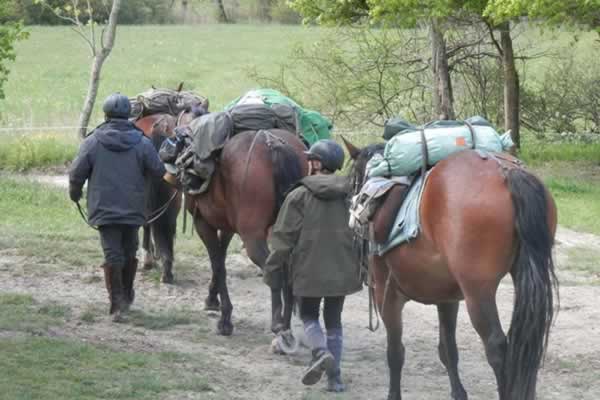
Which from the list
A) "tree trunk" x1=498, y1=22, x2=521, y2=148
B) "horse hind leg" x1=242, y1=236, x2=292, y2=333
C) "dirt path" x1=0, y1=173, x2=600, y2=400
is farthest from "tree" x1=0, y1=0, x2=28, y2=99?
"tree trunk" x1=498, y1=22, x2=521, y2=148

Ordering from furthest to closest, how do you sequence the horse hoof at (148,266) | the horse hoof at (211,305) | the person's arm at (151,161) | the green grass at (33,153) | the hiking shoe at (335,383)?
the green grass at (33,153) → the horse hoof at (148,266) → the horse hoof at (211,305) → the person's arm at (151,161) → the hiking shoe at (335,383)

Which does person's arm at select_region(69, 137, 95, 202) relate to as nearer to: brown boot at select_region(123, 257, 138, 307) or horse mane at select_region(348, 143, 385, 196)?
brown boot at select_region(123, 257, 138, 307)

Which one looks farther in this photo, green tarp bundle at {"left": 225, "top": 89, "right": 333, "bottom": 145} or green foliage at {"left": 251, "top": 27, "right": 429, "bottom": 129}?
green foliage at {"left": 251, "top": 27, "right": 429, "bottom": 129}

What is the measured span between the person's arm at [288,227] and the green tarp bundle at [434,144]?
0.69 m

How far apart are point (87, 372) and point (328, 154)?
7.27 feet

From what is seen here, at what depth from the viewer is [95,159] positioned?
906cm

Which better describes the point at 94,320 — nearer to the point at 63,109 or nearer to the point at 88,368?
the point at 88,368

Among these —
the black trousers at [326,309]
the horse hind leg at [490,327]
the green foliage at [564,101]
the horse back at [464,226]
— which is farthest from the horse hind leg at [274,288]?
the green foliage at [564,101]

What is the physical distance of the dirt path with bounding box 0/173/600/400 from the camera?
7520 millimetres

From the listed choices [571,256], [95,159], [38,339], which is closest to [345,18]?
[571,256]

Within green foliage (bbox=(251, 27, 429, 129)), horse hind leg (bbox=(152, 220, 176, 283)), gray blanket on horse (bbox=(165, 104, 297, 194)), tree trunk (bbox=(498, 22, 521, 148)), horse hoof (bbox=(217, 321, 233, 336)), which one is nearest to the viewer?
gray blanket on horse (bbox=(165, 104, 297, 194))

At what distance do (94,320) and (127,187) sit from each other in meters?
1.23

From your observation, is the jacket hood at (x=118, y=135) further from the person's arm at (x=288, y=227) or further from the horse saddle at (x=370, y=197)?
the horse saddle at (x=370, y=197)

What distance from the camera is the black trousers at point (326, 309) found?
742cm
